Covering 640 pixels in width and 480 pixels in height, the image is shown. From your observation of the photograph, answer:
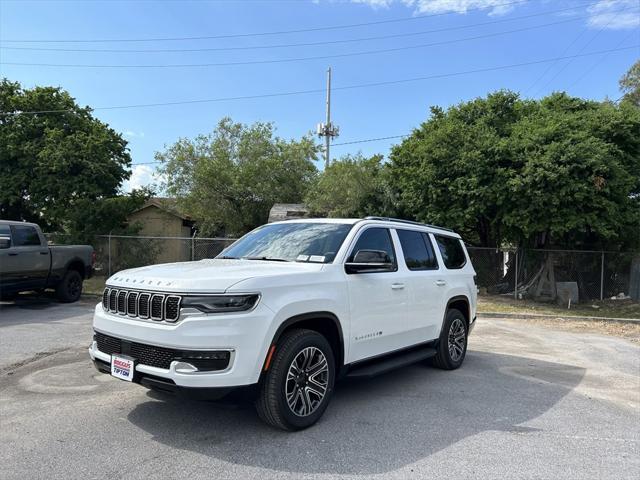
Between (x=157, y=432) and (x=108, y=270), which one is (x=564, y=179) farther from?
(x=108, y=270)

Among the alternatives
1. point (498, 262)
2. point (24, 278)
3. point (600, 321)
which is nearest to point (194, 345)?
point (24, 278)

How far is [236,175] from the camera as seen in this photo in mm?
23031

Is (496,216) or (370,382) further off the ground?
(496,216)

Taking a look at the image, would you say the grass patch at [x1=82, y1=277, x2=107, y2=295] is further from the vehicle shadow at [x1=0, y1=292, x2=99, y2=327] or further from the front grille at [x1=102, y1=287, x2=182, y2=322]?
the front grille at [x1=102, y1=287, x2=182, y2=322]

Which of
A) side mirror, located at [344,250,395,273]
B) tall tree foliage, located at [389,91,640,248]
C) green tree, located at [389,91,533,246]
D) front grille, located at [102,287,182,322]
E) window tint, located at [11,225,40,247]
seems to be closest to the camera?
front grille, located at [102,287,182,322]

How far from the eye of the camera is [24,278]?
11.8m

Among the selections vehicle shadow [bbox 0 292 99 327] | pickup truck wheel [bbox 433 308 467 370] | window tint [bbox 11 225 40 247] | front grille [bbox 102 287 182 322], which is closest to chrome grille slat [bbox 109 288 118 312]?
front grille [bbox 102 287 182 322]

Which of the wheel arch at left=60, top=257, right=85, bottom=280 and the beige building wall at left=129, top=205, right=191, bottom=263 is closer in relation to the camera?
the wheel arch at left=60, top=257, right=85, bottom=280

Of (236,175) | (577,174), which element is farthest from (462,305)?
(236,175)

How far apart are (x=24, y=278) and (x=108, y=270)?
7.66 m

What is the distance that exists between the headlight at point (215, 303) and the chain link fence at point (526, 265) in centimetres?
1309

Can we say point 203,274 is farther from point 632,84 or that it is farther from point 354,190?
point 632,84

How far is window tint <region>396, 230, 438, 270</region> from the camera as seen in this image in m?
6.16

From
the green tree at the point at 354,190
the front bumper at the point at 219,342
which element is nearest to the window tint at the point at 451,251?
the front bumper at the point at 219,342
